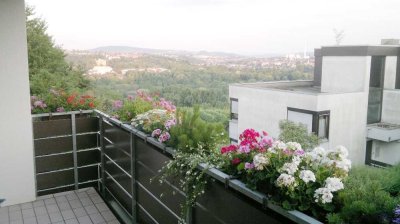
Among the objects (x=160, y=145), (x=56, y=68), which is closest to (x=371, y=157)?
(x=56, y=68)

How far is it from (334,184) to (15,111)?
3.71 metres

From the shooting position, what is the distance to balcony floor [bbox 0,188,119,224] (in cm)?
381

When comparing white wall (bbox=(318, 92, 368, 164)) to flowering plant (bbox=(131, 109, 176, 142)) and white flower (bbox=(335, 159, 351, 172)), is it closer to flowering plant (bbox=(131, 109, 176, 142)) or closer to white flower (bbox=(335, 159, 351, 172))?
flowering plant (bbox=(131, 109, 176, 142))

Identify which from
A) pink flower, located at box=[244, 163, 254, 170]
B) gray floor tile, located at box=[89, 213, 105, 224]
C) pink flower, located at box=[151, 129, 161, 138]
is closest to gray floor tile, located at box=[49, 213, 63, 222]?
gray floor tile, located at box=[89, 213, 105, 224]

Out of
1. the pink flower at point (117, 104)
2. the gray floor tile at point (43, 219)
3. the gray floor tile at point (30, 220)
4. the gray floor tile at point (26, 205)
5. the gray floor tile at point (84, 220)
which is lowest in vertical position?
the gray floor tile at point (26, 205)

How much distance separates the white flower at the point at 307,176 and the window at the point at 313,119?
16.6 m

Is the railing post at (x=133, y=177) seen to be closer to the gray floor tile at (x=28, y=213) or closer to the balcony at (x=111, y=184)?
the balcony at (x=111, y=184)

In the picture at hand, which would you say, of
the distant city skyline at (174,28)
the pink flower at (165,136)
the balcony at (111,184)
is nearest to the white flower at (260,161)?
the balcony at (111,184)

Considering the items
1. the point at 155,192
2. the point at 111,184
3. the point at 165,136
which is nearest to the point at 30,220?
the point at 111,184

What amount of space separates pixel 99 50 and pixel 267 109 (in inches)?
499

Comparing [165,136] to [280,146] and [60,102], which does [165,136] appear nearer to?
[280,146]

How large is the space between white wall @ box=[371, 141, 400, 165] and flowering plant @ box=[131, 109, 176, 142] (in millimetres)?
22617

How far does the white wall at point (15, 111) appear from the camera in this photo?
394cm

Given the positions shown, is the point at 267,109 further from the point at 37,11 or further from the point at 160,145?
the point at 160,145
